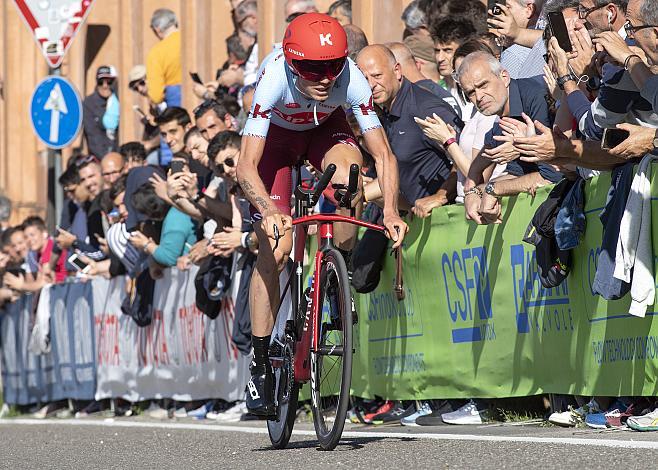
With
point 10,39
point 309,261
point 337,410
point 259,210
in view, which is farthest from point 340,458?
point 10,39

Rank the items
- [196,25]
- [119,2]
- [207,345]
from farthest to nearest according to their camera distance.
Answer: [119,2]
[196,25]
[207,345]

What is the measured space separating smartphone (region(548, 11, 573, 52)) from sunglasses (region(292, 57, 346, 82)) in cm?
144

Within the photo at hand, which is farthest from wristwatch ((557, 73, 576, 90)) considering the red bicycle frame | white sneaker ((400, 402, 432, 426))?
white sneaker ((400, 402, 432, 426))

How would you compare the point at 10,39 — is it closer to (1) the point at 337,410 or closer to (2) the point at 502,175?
(2) the point at 502,175

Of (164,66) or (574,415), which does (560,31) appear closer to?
(574,415)

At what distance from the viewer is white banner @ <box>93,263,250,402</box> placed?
14344 mm

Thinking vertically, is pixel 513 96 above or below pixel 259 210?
above

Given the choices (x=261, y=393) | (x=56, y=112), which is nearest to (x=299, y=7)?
(x=56, y=112)

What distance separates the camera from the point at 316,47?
27.8 feet

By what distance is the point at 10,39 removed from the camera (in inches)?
1169

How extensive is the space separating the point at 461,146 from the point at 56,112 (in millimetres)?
9071

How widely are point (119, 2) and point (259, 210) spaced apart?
17679mm

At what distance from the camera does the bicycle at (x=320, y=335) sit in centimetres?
816

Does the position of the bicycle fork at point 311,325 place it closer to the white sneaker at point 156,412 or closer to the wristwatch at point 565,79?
the wristwatch at point 565,79
